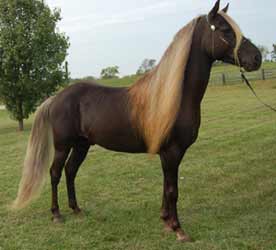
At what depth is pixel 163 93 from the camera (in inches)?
141

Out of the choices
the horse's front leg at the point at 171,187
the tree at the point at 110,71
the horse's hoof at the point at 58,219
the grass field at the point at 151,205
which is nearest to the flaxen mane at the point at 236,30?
the horse's front leg at the point at 171,187

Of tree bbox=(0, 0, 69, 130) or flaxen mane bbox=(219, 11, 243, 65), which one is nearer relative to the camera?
flaxen mane bbox=(219, 11, 243, 65)

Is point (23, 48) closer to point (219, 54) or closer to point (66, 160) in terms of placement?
point (66, 160)

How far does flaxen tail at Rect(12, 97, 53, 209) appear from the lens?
4355 mm

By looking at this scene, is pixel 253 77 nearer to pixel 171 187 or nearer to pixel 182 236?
pixel 171 187

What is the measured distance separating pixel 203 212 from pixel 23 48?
10872 millimetres

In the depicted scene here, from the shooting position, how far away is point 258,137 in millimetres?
8805

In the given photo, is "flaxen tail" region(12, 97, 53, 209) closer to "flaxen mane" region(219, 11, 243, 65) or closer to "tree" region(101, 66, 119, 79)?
"flaxen mane" region(219, 11, 243, 65)

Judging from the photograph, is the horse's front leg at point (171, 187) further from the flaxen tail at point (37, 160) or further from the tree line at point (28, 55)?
the tree line at point (28, 55)

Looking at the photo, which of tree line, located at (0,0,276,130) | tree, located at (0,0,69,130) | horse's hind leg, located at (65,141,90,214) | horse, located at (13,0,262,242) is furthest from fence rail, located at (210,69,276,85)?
horse, located at (13,0,262,242)

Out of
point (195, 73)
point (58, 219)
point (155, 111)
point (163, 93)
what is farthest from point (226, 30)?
point (58, 219)

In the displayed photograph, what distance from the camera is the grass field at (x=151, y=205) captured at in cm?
376

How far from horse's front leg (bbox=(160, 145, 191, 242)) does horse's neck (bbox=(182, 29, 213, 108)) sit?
0.53 m

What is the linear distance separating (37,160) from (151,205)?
1578 millimetres
